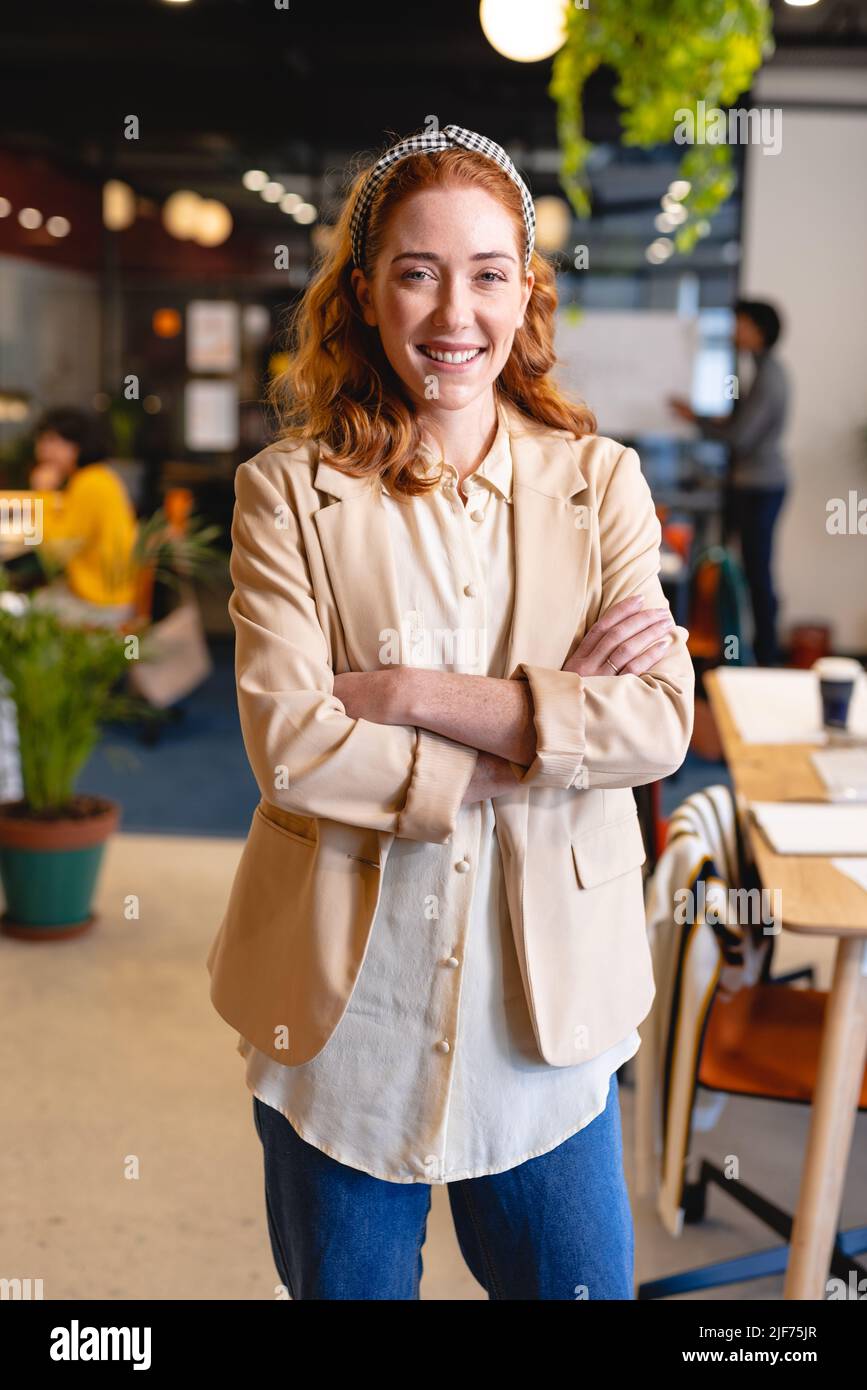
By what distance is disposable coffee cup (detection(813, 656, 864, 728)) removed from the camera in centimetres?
298

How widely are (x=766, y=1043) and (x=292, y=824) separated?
4.13ft

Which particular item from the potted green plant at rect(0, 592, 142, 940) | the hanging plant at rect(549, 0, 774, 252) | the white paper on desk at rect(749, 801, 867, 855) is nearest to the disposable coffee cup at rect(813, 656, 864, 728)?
the white paper on desk at rect(749, 801, 867, 855)

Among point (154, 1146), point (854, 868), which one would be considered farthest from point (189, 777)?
point (854, 868)

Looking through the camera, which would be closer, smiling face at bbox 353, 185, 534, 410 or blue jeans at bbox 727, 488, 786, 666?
smiling face at bbox 353, 185, 534, 410

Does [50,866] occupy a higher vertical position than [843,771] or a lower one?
lower

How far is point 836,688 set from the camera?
9.84ft

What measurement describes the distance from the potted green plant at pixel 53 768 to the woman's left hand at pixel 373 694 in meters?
2.56

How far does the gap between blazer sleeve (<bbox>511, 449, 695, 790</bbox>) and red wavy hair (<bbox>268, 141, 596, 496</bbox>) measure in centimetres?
14

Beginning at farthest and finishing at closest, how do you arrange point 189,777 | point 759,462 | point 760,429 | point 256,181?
point 256,181, point 759,462, point 760,429, point 189,777

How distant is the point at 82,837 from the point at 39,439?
3133mm

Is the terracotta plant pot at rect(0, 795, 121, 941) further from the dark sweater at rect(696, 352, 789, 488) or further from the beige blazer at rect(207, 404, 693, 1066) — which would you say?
the dark sweater at rect(696, 352, 789, 488)

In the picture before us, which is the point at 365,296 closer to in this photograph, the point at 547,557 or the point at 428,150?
the point at 428,150

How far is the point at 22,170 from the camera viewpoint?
27.3 ft
